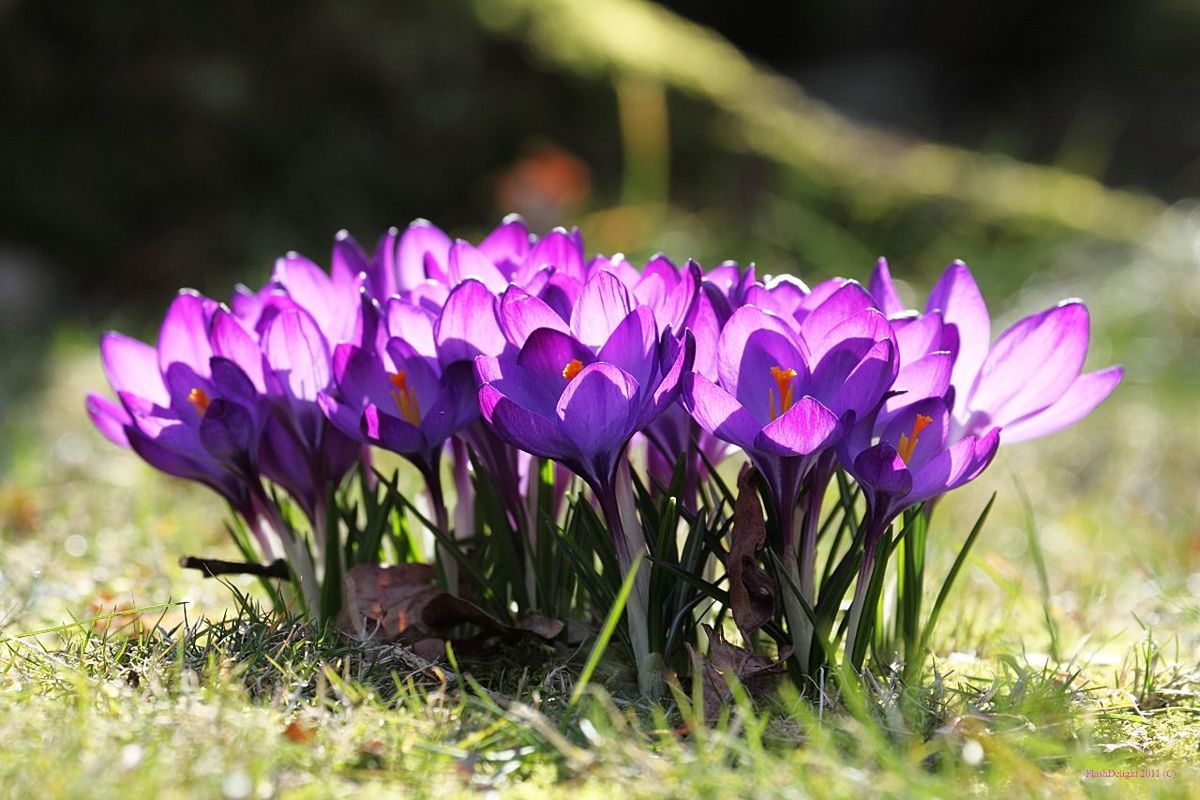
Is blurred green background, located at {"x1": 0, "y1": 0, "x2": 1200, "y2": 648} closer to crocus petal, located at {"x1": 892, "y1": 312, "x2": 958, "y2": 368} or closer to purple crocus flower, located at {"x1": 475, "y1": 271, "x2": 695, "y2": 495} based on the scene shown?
crocus petal, located at {"x1": 892, "y1": 312, "x2": 958, "y2": 368}

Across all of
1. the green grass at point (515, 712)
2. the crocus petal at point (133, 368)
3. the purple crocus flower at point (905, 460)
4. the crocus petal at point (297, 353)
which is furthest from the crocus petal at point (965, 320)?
the crocus petal at point (133, 368)

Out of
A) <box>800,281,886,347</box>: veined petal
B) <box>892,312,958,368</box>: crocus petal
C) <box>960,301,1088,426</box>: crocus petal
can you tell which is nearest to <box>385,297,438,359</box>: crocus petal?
<box>800,281,886,347</box>: veined petal

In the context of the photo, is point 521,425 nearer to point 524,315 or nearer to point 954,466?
point 524,315

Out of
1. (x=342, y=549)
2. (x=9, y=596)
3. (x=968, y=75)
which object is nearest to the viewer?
(x=342, y=549)

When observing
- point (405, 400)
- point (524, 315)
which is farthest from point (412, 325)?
point (524, 315)

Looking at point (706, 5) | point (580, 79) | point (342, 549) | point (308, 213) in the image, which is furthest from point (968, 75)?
point (342, 549)

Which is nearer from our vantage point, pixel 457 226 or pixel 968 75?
pixel 457 226

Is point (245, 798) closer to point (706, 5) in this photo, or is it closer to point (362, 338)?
point (362, 338)

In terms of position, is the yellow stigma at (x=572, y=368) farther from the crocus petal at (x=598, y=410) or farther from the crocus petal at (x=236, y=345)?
the crocus petal at (x=236, y=345)
